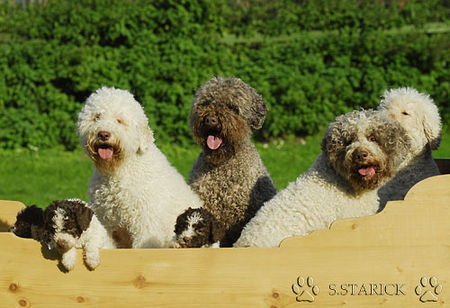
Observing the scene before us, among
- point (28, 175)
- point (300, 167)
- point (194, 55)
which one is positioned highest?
point (194, 55)

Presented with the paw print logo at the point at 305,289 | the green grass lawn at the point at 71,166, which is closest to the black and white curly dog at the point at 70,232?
the paw print logo at the point at 305,289

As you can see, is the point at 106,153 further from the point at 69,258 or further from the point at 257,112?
the point at 257,112

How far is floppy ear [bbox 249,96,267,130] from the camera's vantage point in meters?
4.37

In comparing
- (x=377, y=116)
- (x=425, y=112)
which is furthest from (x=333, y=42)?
(x=377, y=116)

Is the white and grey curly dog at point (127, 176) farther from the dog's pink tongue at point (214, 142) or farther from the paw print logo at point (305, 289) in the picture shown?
the paw print logo at point (305, 289)

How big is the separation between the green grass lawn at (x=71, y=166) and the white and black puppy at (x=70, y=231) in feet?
13.2

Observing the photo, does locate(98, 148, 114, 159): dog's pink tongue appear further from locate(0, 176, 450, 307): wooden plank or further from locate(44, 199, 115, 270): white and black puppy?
locate(0, 176, 450, 307): wooden plank

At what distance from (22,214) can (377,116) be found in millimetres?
2269

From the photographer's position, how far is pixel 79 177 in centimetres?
858

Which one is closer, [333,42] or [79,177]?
[79,177]

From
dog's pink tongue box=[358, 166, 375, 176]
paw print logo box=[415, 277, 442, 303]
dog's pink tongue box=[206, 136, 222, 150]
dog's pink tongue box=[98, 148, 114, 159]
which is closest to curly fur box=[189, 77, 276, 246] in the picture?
dog's pink tongue box=[206, 136, 222, 150]

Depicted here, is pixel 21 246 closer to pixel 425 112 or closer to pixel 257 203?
pixel 257 203

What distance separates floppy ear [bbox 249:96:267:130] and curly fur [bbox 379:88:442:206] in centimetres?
A: 88

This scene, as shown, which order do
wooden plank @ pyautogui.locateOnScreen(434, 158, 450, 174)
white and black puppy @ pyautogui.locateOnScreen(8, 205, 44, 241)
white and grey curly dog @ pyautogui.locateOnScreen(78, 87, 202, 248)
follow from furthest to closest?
wooden plank @ pyautogui.locateOnScreen(434, 158, 450, 174), white and grey curly dog @ pyautogui.locateOnScreen(78, 87, 202, 248), white and black puppy @ pyautogui.locateOnScreen(8, 205, 44, 241)
